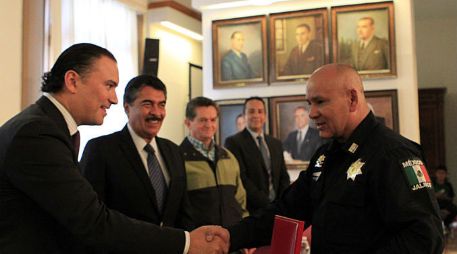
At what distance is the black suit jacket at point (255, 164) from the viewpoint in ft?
13.3

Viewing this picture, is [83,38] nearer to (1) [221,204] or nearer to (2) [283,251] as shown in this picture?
(1) [221,204]

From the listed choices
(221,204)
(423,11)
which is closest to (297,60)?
(221,204)

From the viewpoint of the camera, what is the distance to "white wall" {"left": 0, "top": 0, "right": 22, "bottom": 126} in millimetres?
4297

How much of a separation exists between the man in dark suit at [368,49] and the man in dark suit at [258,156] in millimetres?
1688

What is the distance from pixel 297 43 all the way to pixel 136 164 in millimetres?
3695

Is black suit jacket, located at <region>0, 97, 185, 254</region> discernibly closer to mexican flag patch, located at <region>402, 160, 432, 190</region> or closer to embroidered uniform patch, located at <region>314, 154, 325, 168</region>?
embroidered uniform patch, located at <region>314, 154, 325, 168</region>

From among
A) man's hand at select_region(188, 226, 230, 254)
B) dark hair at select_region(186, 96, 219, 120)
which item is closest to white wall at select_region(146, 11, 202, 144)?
dark hair at select_region(186, 96, 219, 120)

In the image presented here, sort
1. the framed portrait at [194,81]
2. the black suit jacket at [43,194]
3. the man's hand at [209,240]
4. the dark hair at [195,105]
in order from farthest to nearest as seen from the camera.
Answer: the framed portrait at [194,81], the dark hair at [195,105], the man's hand at [209,240], the black suit jacket at [43,194]

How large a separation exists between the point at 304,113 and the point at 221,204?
2818 millimetres

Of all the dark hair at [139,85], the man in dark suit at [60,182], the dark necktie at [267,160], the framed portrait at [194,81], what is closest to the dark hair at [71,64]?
the man in dark suit at [60,182]

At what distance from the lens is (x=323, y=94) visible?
1.98 meters

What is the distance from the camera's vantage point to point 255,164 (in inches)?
163

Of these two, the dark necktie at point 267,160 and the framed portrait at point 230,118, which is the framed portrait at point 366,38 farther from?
the dark necktie at point 267,160

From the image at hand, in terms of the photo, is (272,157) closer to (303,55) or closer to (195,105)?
(195,105)
